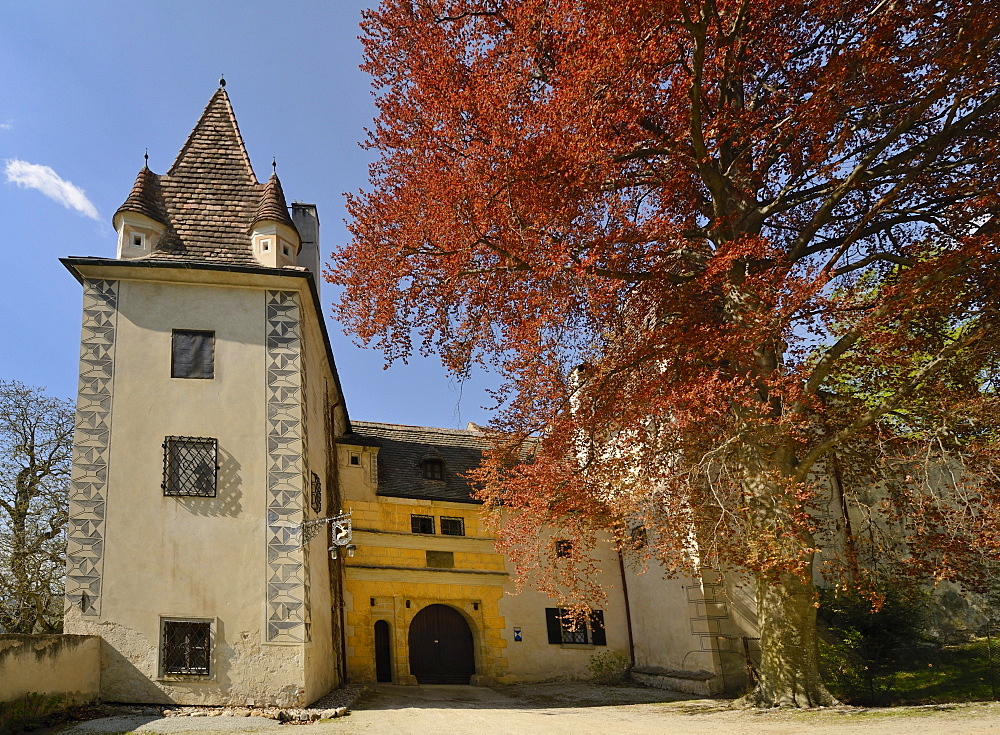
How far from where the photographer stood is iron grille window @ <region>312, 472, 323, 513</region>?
1515cm

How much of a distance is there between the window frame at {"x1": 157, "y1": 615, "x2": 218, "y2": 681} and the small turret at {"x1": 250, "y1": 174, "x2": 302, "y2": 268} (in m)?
6.33

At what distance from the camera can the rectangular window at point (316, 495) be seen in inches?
595

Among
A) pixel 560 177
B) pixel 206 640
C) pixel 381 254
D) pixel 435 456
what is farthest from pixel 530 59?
pixel 435 456

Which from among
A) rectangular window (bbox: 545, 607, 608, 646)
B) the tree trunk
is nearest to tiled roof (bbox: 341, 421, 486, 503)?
rectangular window (bbox: 545, 607, 608, 646)

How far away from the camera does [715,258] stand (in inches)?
436

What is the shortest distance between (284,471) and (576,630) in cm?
1072

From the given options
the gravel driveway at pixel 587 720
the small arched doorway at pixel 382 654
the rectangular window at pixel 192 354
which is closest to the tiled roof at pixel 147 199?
the rectangular window at pixel 192 354

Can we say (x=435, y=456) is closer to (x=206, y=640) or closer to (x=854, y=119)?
(x=206, y=640)

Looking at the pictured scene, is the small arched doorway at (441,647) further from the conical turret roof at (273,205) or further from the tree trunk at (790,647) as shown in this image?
the conical turret roof at (273,205)

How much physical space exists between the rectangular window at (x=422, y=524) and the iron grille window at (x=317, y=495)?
463 centimetres

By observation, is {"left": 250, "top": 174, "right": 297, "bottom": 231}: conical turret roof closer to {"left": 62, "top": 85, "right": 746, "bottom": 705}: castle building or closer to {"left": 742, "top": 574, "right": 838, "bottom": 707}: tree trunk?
{"left": 62, "top": 85, "right": 746, "bottom": 705}: castle building

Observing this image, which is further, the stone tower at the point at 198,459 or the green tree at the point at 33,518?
the green tree at the point at 33,518

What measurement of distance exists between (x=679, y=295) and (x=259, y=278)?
7.54 m

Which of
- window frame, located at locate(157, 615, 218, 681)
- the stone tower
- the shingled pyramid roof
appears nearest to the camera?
window frame, located at locate(157, 615, 218, 681)
